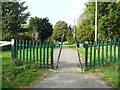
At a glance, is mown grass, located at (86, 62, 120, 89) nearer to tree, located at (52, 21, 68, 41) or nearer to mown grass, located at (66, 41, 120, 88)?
mown grass, located at (66, 41, 120, 88)

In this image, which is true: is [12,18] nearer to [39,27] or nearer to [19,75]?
[39,27]

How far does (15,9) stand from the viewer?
19.6 metres

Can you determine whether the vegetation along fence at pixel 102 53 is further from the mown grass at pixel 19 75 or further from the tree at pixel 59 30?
the tree at pixel 59 30

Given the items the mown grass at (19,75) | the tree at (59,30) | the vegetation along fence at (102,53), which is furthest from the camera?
the tree at (59,30)

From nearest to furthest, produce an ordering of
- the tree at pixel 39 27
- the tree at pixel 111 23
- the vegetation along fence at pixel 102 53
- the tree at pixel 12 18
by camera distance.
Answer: the vegetation along fence at pixel 102 53 < the tree at pixel 111 23 < the tree at pixel 12 18 < the tree at pixel 39 27

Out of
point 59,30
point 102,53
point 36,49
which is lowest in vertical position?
point 102,53

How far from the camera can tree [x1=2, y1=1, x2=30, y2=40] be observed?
1886 cm

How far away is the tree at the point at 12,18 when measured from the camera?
18.9 m

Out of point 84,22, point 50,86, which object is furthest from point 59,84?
point 84,22

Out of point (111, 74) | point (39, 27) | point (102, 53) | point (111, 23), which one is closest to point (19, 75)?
point (111, 74)

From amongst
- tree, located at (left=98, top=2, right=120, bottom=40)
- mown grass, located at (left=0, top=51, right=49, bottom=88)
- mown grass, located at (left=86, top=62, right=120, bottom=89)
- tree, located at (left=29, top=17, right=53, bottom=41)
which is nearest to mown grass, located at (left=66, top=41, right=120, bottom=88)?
mown grass, located at (left=86, top=62, right=120, bottom=89)

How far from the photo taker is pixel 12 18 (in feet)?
62.6

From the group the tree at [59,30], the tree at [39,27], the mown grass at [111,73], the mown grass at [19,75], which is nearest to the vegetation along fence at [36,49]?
the mown grass at [19,75]

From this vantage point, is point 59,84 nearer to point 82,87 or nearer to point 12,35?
point 82,87
